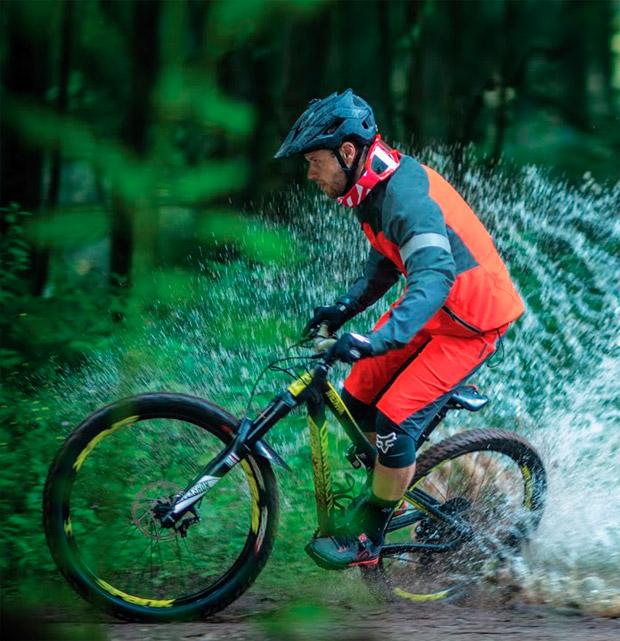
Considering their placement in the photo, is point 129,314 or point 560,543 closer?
point 129,314

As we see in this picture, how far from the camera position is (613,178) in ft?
26.5

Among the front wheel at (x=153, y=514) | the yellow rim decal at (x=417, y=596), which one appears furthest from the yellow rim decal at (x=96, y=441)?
the yellow rim decal at (x=417, y=596)

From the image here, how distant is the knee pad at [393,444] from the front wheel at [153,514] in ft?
1.50

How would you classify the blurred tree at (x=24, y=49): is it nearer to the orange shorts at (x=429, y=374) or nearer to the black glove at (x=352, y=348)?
the black glove at (x=352, y=348)

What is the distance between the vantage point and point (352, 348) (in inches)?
131

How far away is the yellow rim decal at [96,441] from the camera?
3.49 m

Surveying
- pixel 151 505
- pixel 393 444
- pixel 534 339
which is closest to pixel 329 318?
pixel 393 444

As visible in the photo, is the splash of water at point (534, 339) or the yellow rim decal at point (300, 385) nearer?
the yellow rim decal at point (300, 385)

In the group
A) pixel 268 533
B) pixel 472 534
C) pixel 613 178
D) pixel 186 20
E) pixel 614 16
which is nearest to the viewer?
pixel 186 20

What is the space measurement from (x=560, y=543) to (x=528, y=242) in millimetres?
3544

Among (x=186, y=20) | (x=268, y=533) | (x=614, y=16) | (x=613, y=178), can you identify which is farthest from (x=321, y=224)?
(x=186, y=20)

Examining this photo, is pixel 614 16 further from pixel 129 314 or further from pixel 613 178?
pixel 129 314

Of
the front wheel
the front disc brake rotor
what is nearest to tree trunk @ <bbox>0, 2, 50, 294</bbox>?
the front wheel

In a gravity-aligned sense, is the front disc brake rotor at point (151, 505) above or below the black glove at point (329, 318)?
below
